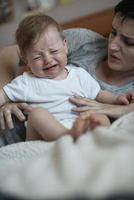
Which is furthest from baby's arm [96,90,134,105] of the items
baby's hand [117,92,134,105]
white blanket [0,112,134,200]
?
white blanket [0,112,134,200]

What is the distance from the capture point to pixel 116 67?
138cm

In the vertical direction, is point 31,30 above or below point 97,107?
above

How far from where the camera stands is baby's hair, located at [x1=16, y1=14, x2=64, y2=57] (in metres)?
1.26

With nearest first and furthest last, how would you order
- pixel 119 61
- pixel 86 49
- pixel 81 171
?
pixel 81 171 → pixel 119 61 → pixel 86 49

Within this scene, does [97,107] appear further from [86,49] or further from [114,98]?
[86,49]

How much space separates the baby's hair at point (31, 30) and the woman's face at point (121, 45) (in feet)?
0.67

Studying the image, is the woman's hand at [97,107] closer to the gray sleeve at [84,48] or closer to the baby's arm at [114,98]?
the baby's arm at [114,98]

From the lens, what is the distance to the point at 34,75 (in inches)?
52.3

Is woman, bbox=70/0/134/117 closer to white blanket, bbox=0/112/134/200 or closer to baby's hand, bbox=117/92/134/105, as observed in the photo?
baby's hand, bbox=117/92/134/105

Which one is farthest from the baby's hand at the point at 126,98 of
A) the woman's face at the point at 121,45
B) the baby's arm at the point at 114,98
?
the woman's face at the point at 121,45

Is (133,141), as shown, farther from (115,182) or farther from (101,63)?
(101,63)

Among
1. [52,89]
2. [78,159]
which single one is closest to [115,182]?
[78,159]

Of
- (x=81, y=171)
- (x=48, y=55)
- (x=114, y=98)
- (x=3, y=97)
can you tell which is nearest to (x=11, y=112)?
(x=3, y=97)

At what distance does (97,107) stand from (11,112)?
0.30 meters
